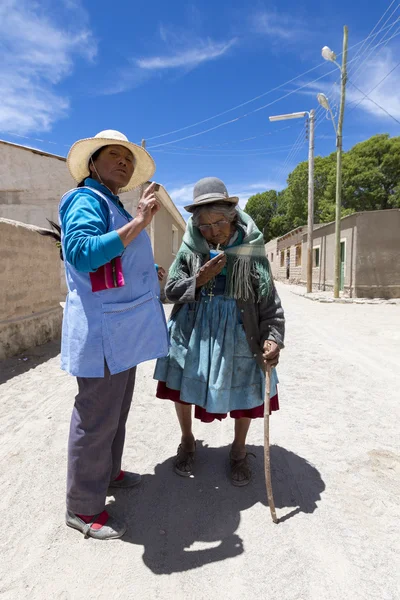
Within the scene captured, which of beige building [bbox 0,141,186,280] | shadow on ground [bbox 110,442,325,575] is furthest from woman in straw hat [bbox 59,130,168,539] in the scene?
beige building [bbox 0,141,186,280]

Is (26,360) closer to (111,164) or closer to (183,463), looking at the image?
(183,463)

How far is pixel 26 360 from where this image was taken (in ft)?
16.1

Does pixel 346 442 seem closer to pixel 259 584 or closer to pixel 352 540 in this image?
pixel 352 540

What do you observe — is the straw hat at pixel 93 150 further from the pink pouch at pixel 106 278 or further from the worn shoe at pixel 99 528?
the worn shoe at pixel 99 528

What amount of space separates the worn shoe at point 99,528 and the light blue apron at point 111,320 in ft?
2.57

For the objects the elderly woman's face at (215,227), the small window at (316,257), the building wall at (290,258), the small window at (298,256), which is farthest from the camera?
the small window at (298,256)

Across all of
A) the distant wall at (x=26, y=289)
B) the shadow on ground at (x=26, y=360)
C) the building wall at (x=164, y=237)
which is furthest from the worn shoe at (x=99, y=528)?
the building wall at (x=164, y=237)

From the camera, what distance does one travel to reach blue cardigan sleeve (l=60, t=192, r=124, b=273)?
1.52 metres

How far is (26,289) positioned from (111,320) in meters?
4.13

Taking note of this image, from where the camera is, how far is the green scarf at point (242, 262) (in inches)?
84.4

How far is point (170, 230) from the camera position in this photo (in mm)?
14828

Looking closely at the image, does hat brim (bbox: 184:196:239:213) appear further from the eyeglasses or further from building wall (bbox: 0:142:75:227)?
building wall (bbox: 0:142:75:227)

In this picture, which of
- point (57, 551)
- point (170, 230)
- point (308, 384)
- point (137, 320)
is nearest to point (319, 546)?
point (57, 551)

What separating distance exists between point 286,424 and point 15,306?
3777 millimetres
